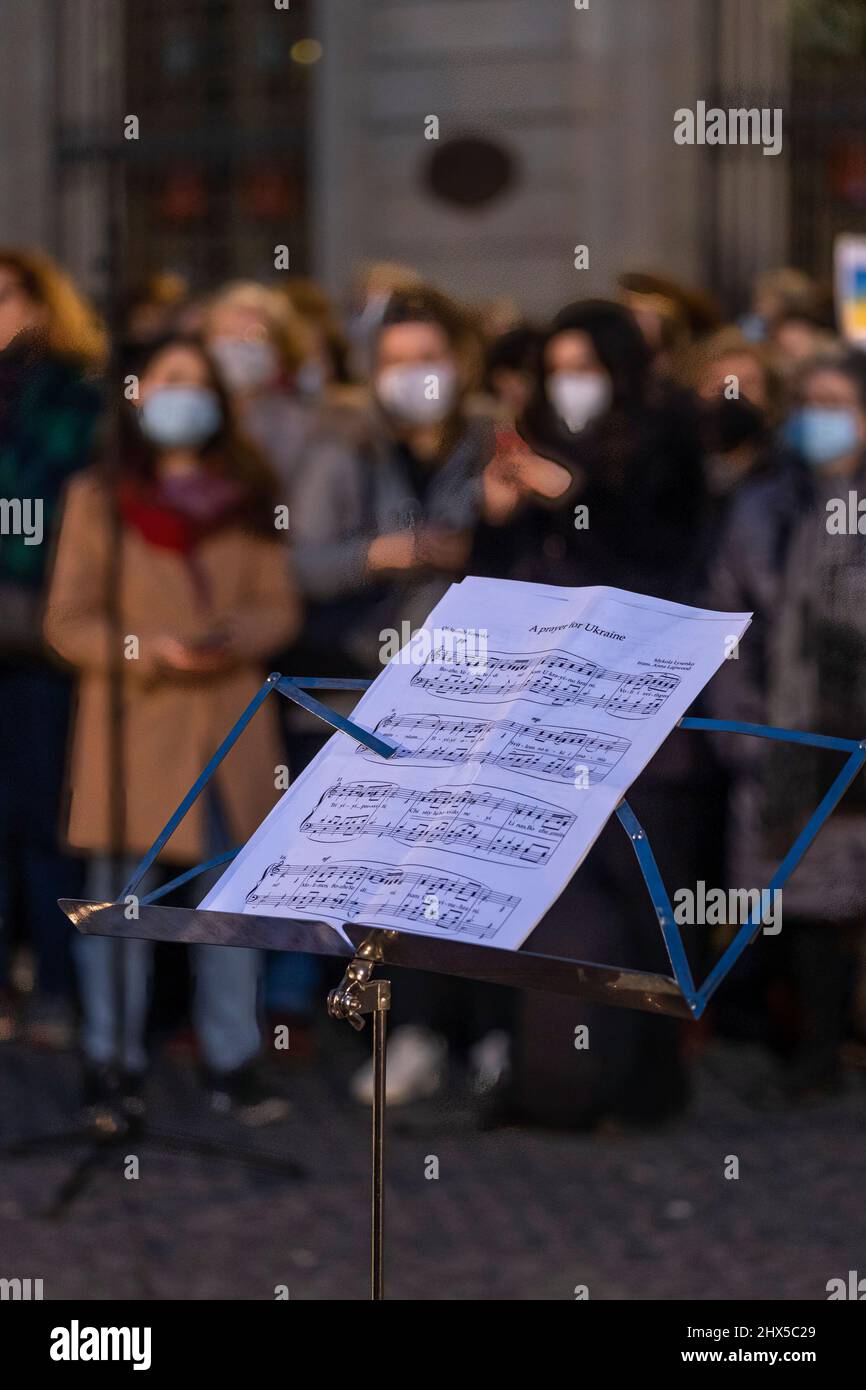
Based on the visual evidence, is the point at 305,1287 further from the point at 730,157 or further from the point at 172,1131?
the point at 730,157

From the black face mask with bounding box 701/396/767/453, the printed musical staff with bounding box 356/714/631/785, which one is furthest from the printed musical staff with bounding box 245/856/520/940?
the black face mask with bounding box 701/396/767/453

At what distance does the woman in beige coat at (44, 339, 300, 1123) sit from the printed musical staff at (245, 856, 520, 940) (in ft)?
9.65

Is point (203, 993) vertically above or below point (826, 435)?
below

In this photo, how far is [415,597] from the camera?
5.12 meters

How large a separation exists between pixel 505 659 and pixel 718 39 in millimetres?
7765

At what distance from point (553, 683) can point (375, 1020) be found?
428mm

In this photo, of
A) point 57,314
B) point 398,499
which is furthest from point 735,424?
point 57,314

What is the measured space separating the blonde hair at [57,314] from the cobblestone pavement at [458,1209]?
184cm

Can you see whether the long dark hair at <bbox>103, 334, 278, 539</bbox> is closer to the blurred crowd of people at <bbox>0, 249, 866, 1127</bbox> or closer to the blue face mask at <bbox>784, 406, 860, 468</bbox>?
the blurred crowd of people at <bbox>0, 249, 866, 1127</bbox>

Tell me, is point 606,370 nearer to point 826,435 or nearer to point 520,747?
point 826,435

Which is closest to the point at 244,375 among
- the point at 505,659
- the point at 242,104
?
the point at 505,659

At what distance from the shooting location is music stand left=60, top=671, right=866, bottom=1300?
209 cm

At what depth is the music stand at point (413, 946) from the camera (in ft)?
6.87

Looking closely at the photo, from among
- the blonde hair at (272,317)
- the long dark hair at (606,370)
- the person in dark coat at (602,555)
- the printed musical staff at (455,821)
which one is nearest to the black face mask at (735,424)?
the person in dark coat at (602,555)
